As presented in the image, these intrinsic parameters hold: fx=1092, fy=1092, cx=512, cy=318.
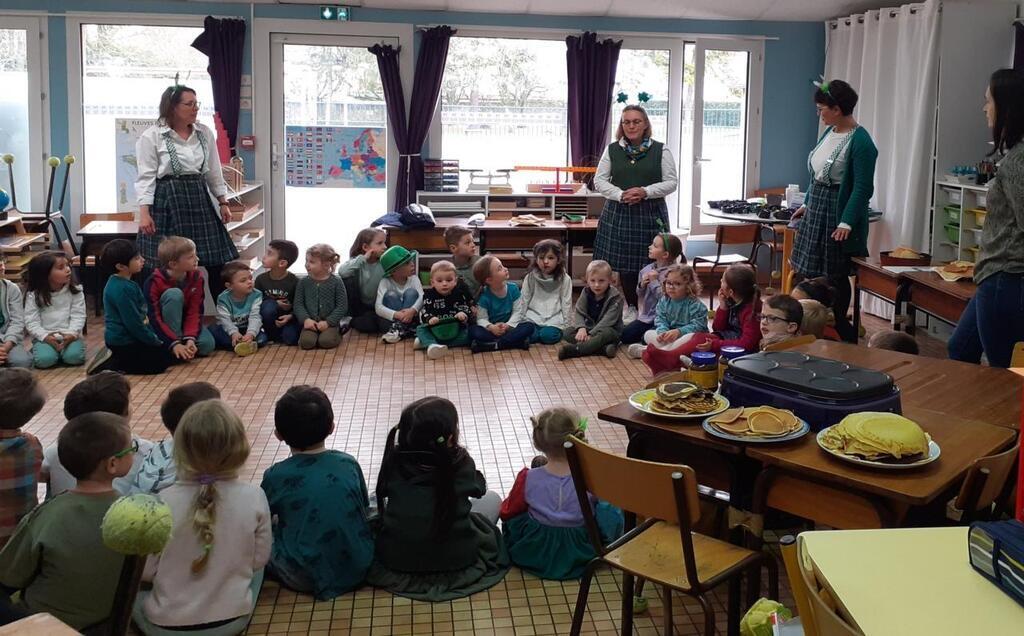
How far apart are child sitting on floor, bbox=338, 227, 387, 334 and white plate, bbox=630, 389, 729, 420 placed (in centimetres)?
401

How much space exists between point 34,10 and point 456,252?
403cm

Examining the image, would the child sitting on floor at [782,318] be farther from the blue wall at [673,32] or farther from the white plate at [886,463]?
the blue wall at [673,32]

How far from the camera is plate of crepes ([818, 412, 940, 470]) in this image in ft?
7.73

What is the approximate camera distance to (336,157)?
879cm

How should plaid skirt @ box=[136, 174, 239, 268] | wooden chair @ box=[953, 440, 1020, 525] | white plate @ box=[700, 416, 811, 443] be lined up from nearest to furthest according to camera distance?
wooden chair @ box=[953, 440, 1020, 525], white plate @ box=[700, 416, 811, 443], plaid skirt @ box=[136, 174, 239, 268]

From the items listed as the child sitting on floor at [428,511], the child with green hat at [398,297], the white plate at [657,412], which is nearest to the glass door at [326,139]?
the child with green hat at [398,297]

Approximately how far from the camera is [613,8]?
8.73 meters

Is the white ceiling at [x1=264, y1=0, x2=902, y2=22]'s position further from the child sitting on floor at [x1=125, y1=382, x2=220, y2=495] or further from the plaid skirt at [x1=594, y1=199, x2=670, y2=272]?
the child sitting on floor at [x1=125, y1=382, x2=220, y2=495]

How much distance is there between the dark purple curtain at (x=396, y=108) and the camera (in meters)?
8.55

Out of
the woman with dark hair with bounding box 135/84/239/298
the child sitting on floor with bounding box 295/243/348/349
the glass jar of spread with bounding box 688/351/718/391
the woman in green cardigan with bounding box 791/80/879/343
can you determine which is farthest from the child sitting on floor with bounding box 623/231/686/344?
the glass jar of spread with bounding box 688/351/718/391

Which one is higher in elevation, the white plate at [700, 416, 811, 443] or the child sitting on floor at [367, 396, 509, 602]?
the white plate at [700, 416, 811, 443]

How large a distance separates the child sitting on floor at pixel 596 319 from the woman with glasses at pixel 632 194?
440 mm

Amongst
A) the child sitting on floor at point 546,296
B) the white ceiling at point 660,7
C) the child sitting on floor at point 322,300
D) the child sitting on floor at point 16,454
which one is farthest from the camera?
the white ceiling at point 660,7

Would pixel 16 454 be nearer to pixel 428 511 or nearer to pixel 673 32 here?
pixel 428 511
